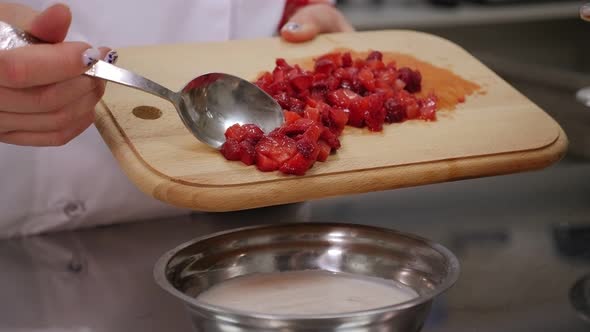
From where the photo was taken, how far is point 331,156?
1196 mm

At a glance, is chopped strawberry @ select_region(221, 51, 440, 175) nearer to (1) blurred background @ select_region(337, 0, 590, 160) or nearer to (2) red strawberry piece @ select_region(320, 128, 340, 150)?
(2) red strawberry piece @ select_region(320, 128, 340, 150)

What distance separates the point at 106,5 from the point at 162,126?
1.17 ft

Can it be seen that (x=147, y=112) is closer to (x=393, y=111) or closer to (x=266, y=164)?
(x=266, y=164)

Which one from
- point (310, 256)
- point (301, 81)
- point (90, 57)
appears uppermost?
point (90, 57)

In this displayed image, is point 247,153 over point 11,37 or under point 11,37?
under

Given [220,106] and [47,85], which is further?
[220,106]

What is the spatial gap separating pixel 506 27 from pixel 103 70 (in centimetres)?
157

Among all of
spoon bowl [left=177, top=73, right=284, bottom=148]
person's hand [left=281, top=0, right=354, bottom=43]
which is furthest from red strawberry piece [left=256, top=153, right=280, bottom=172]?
person's hand [left=281, top=0, right=354, bottom=43]

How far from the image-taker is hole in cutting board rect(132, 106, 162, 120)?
4.19 ft

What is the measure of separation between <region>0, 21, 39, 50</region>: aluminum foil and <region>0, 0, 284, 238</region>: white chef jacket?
1.46 feet

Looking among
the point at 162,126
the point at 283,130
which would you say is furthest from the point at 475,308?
the point at 162,126

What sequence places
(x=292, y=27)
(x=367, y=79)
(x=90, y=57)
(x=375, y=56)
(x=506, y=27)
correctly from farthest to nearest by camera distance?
(x=506, y=27) < (x=292, y=27) < (x=375, y=56) < (x=367, y=79) < (x=90, y=57)

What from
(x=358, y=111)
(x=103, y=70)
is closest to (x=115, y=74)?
(x=103, y=70)

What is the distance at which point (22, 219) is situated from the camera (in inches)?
56.9
